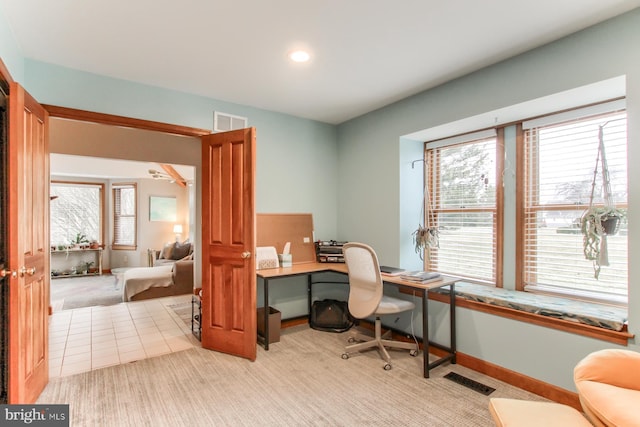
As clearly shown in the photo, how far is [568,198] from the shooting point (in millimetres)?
2566

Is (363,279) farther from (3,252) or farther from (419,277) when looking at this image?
(3,252)

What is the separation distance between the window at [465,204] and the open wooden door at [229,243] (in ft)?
6.74

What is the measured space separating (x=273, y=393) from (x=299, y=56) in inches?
102

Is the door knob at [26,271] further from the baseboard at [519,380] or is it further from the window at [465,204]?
the window at [465,204]

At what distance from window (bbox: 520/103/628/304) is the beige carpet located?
0.98 meters

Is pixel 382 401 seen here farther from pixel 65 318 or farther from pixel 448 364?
pixel 65 318

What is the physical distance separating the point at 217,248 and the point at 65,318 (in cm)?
293

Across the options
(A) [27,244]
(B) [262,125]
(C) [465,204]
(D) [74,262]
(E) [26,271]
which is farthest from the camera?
(D) [74,262]

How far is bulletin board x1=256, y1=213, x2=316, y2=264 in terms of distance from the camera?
3.76 m

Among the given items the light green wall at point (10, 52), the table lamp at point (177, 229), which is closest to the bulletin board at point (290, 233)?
the light green wall at point (10, 52)

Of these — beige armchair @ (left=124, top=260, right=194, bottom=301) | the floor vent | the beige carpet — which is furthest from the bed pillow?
the floor vent

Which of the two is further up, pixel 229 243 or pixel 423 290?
pixel 229 243

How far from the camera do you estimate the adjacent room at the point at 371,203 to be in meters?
2.01

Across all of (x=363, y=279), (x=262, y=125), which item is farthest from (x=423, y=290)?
(x=262, y=125)
